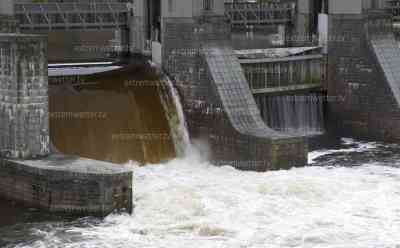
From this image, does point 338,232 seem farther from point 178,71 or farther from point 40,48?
point 178,71

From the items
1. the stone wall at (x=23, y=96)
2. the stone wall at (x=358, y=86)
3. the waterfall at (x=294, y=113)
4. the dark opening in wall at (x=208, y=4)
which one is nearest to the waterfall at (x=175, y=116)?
the dark opening in wall at (x=208, y=4)

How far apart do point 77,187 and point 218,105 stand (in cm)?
616

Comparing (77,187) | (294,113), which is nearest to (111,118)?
(77,187)

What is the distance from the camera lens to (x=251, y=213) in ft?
50.8

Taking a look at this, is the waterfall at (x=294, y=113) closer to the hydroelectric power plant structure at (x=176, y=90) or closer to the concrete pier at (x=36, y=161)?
the hydroelectric power plant structure at (x=176, y=90)

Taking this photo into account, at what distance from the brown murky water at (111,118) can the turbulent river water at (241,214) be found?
75cm

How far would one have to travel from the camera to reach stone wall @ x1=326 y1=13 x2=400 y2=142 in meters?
23.2

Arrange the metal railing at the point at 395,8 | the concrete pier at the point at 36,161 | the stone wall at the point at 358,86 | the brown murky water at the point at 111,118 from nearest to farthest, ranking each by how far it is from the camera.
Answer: the concrete pier at the point at 36,161
the brown murky water at the point at 111,118
the stone wall at the point at 358,86
the metal railing at the point at 395,8

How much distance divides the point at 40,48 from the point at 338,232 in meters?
6.77

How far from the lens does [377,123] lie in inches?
922

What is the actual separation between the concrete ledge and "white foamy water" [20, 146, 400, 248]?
0.41 meters

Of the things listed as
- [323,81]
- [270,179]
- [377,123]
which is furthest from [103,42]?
[270,179]

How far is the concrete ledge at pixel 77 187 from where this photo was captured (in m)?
14.9

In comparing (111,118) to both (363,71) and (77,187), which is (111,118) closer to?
(77,187)
